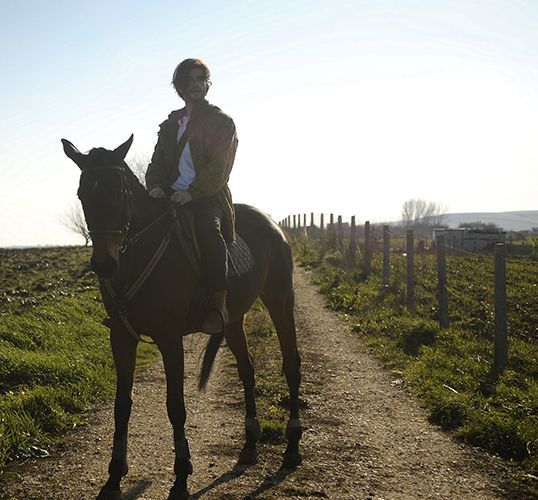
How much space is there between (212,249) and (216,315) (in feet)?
2.13

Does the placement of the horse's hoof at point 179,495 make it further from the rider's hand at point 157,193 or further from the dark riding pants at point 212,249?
the rider's hand at point 157,193

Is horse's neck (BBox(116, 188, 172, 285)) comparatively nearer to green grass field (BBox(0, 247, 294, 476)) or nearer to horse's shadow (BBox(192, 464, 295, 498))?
horse's shadow (BBox(192, 464, 295, 498))

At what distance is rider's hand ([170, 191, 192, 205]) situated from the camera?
516 centimetres

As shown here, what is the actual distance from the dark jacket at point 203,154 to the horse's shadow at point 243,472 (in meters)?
2.31

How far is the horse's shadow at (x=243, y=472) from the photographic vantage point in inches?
195

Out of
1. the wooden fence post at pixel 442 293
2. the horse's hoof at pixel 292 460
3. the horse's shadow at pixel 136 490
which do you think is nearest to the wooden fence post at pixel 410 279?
the wooden fence post at pixel 442 293

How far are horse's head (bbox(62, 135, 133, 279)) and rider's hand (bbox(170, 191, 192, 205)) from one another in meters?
0.65

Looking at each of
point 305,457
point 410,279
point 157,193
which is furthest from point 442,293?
point 157,193

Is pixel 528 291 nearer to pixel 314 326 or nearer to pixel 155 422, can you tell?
pixel 314 326

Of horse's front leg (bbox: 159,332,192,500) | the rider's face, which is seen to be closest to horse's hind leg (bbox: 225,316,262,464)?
horse's front leg (bbox: 159,332,192,500)

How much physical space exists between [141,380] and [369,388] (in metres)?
3.49

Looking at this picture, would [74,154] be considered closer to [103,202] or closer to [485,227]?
[103,202]

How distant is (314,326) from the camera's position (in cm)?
1348

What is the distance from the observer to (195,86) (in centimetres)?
554
